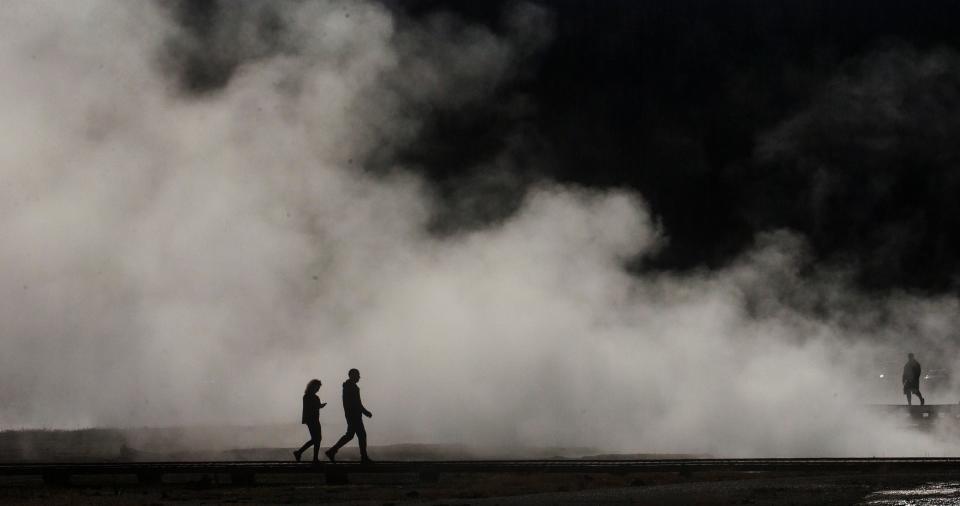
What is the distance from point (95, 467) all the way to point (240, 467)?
2229 millimetres

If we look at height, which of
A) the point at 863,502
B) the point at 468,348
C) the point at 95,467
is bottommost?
the point at 863,502

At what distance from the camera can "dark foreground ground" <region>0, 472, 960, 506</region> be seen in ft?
46.1

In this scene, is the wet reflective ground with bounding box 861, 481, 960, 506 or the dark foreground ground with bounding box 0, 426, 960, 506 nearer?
the wet reflective ground with bounding box 861, 481, 960, 506

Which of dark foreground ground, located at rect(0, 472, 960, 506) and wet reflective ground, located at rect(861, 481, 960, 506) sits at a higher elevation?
dark foreground ground, located at rect(0, 472, 960, 506)

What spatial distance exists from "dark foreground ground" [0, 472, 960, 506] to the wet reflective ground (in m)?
0.01

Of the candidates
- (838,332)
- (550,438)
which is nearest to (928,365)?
(838,332)

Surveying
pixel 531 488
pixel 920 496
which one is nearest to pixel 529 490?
pixel 531 488

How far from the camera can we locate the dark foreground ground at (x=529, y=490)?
14062 millimetres

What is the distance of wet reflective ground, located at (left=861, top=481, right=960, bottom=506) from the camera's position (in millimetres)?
13172

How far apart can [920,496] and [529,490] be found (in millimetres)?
4464

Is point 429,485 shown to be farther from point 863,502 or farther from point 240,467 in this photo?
point 863,502

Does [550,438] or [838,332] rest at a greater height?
[838,332]

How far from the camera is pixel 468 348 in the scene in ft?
107

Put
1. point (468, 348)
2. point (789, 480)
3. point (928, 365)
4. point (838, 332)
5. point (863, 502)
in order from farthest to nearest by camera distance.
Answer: point (928, 365) → point (838, 332) → point (468, 348) → point (789, 480) → point (863, 502)
